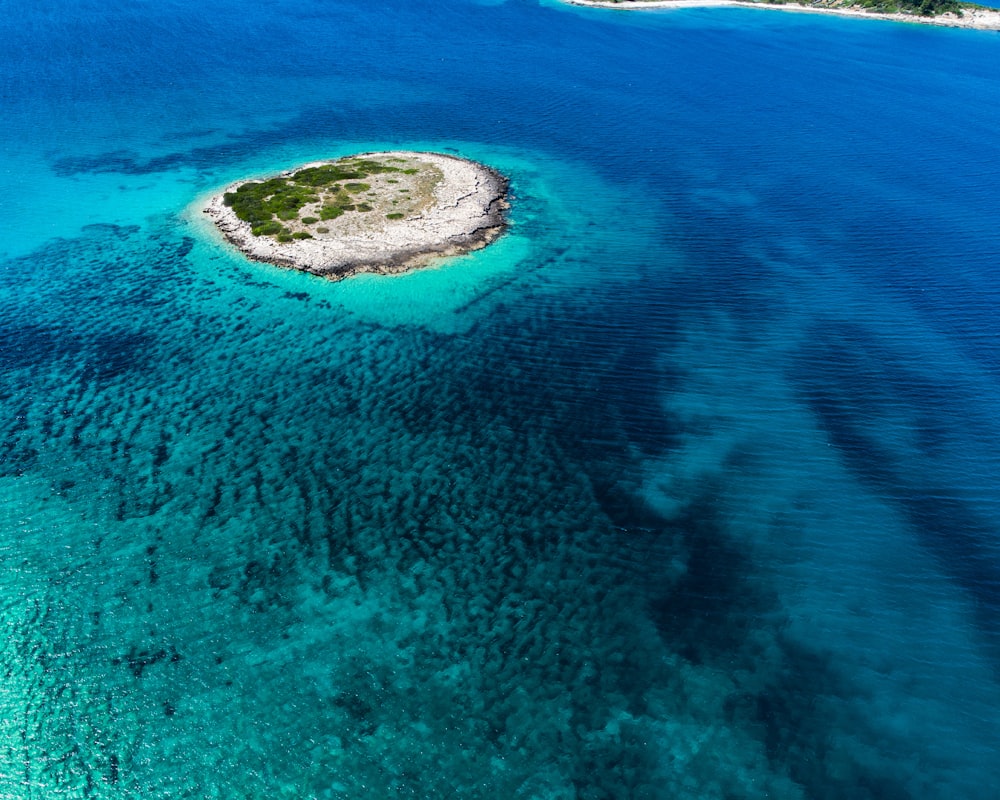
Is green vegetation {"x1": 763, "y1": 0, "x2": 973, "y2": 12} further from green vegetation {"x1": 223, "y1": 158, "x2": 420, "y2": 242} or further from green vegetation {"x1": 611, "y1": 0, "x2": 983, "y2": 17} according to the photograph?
green vegetation {"x1": 223, "y1": 158, "x2": 420, "y2": 242}

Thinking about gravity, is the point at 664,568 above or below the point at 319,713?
above

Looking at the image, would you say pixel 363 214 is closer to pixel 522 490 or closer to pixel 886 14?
pixel 522 490

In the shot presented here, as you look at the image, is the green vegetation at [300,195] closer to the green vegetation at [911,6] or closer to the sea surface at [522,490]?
the sea surface at [522,490]

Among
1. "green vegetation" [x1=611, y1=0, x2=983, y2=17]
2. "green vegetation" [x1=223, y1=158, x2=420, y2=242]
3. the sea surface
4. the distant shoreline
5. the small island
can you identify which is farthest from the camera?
"green vegetation" [x1=611, y1=0, x2=983, y2=17]

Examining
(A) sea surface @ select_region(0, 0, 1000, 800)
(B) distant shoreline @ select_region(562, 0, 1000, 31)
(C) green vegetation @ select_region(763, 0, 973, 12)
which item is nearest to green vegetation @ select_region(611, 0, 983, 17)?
(C) green vegetation @ select_region(763, 0, 973, 12)

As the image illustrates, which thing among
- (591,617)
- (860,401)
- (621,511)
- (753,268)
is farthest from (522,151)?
(591,617)

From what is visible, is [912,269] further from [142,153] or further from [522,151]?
[142,153]
